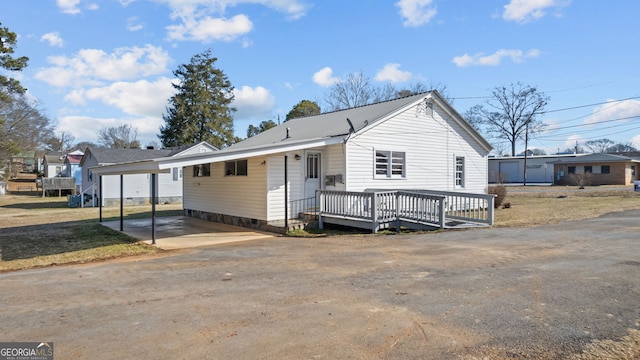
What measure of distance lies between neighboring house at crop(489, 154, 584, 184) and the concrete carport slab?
41.3 m

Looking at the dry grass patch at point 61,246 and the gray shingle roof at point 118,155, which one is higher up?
the gray shingle roof at point 118,155

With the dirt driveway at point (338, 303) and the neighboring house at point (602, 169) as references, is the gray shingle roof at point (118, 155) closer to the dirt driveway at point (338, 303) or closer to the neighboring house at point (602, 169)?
the dirt driveway at point (338, 303)

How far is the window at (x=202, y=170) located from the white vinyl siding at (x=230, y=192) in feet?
0.58

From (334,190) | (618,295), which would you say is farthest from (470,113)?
(618,295)

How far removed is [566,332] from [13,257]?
1098 cm

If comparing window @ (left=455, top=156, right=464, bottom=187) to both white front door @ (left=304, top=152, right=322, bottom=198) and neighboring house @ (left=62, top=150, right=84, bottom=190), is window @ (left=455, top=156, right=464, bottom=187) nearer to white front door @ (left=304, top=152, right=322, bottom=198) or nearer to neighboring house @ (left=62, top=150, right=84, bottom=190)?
white front door @ (left=304, top=152, right=322, bottom=198)

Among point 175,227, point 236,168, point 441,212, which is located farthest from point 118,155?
point 441,212

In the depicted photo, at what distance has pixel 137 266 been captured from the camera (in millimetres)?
8016

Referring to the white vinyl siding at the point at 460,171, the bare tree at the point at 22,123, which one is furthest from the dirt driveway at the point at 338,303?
the bare tree at the point at 22,123

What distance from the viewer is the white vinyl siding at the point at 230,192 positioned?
13297 millimetres

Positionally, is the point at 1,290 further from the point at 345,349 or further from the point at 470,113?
the point at 470,113

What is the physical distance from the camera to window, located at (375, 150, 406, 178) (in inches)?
593

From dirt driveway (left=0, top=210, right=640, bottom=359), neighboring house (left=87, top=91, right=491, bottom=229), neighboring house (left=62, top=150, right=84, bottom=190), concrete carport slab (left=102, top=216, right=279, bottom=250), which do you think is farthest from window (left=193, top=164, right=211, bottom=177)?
neighboring house (left=62, top=150, right=84, bottom=190)

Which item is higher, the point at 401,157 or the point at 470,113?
the point at 470,113
